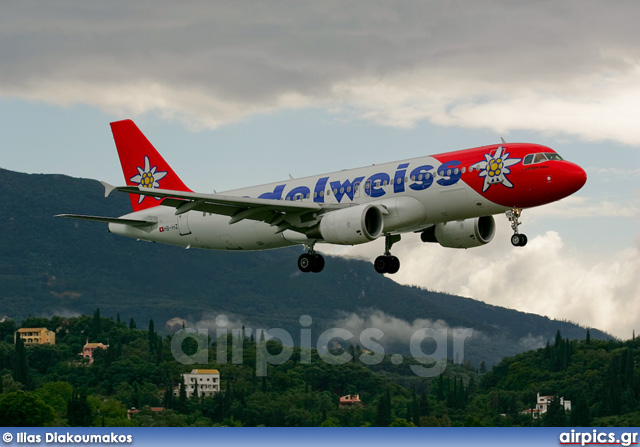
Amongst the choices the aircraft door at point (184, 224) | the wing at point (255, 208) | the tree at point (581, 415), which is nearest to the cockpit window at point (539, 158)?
the wing at point (255, 208)

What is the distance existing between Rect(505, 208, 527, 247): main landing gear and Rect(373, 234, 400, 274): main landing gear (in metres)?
7.67

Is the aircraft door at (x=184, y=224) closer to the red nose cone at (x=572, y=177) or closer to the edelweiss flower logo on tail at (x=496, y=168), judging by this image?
the edelweiss flower logo on tail at (x=496, y=168)

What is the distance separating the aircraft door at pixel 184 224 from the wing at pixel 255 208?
518 centimetres

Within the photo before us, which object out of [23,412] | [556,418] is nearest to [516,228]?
[23,412]

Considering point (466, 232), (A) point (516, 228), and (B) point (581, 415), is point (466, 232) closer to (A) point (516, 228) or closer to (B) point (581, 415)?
(A) point (516, 228)

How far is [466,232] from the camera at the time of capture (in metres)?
54.2

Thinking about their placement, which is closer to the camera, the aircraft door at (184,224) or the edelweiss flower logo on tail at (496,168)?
the edelweiss flower logo on tail at (496,168)

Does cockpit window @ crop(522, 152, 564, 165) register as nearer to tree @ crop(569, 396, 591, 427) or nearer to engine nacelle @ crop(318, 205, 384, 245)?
engine nacelle @ crop(318, 205, 384, 245)

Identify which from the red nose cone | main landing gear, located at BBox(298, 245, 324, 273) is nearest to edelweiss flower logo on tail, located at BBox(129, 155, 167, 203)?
main landing gear, located at BBox(298, 245, 324, 273)

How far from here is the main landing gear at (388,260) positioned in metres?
54.6

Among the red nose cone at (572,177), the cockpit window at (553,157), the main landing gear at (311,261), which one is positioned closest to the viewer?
the red nose cone at (572,177)

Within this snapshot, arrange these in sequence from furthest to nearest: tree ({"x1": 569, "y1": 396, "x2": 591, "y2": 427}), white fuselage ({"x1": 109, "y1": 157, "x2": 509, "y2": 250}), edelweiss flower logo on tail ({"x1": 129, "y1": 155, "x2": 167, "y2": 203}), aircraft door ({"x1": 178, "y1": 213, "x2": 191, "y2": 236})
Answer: tree ({"x1": 569, "y1": 396, "x2": 591, "y2": 427})
edelweiss flower logo on tail ({"x1": 129, "y1": 155, "x2": 167, "y2": 203})
aircraft door ({"x1": 178, "y1": 213, "x2": 191, "y2": 236})
white fuselage ({"x1": 109, "y1": 157, "x2": 509, "y2": 250})

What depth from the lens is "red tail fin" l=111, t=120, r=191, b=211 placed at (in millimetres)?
63438

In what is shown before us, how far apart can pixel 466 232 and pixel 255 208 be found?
11.0 m
